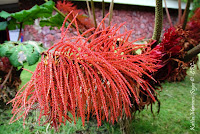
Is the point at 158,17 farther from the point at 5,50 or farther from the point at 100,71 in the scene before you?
the point at 5,50

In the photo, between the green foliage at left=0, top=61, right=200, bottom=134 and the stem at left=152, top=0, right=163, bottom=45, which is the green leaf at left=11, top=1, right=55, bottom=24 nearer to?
the green foliage at left=0, top=61, right=200, bottom=134

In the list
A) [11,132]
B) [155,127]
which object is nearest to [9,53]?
[11,132]

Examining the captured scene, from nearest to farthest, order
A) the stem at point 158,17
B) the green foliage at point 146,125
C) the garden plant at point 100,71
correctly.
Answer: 1. the garden plant at point 100,71
2. the stem at point 158,17
3. the green foliage at point 146,125

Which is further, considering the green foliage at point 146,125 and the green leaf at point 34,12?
the green leaf at point 34,12

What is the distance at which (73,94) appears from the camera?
1.15ft

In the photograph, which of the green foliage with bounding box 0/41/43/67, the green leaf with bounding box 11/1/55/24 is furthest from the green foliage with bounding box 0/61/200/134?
the green leaf with bounding box 11/1/55/24

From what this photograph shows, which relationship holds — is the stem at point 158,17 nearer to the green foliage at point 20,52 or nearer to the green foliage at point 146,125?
the green foliage at point 146,125

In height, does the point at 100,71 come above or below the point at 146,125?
above

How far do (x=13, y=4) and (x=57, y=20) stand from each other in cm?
282

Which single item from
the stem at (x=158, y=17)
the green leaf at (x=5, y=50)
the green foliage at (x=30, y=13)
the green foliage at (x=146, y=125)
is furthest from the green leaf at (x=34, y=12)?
the stem at (x=158, y=17)

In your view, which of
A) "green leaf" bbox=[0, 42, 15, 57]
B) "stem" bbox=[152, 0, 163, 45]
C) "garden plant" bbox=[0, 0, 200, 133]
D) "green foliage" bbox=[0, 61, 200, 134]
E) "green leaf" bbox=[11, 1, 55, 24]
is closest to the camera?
"garden plant" bbox=[0, 0, 200, 133]

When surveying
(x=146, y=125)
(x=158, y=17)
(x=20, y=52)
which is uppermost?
(x=158, y=17)

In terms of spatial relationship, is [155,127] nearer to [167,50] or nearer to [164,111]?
[164,111]

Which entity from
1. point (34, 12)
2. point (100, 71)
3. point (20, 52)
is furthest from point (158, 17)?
point (34, 12)
